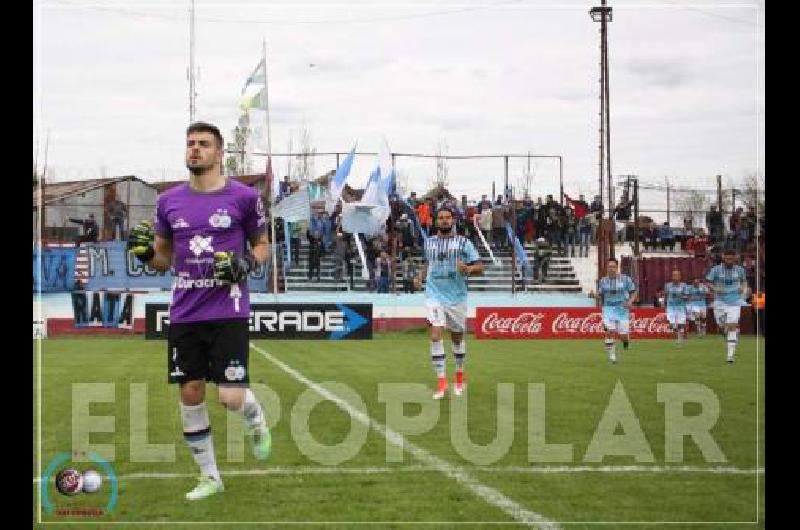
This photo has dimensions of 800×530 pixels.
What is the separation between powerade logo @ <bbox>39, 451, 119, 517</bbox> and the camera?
22.4 feet

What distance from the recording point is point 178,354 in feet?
24.8

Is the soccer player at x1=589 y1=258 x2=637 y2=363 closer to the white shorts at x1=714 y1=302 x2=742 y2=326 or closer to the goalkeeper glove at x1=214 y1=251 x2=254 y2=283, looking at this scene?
the white shorts at x1=714 y1=302 x2=742 y2=326

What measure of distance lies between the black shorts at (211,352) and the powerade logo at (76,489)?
0.90 metres

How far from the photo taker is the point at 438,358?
1452cm

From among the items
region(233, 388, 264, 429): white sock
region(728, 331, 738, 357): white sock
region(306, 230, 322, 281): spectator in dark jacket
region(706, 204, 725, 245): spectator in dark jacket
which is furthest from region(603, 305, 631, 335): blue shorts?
region(233, 388, 264, 429): white sock

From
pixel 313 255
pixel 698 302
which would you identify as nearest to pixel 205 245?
pixel 313 255

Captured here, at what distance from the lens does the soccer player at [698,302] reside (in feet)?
110

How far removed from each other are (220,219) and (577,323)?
25.9 metres

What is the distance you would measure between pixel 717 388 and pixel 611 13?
21411 mm

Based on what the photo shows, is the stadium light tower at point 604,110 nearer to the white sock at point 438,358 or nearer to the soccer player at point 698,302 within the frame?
the soccer player at point 698,302

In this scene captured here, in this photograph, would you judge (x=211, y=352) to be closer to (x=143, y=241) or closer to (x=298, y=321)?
(x=143, y=241)

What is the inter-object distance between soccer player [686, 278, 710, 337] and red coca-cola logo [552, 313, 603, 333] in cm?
333

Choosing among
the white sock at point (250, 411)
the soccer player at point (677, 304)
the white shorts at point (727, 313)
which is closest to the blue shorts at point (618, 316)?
the white shorts at point (727, 313)
